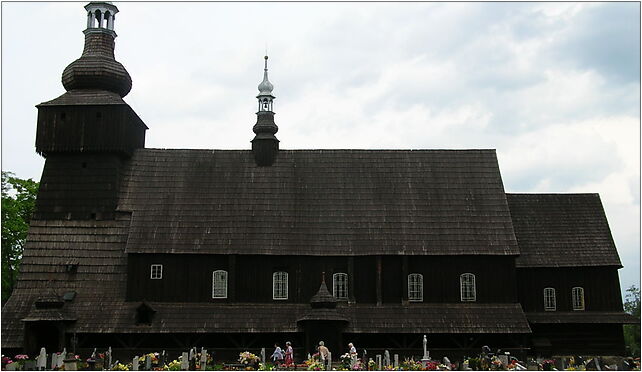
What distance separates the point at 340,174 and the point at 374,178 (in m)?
1.64

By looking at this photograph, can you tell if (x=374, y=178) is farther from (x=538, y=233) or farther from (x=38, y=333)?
(x=38, y=333)

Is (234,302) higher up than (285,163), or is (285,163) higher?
(285,163)

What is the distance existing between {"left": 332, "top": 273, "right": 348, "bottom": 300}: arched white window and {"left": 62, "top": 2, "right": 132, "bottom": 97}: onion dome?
1363 centimetres

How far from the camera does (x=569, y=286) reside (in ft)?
111

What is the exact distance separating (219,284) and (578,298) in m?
16.4

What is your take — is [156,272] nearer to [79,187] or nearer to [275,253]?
[275,253]

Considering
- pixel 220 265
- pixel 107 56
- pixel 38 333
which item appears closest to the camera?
pixel 38 333

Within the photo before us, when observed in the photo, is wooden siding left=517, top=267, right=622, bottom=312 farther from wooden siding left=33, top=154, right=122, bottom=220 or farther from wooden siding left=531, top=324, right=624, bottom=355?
wooden siding left=33, top=154, right=122, bottom=220

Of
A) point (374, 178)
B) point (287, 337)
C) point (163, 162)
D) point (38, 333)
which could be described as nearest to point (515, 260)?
point (374, 178)

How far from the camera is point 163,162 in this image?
1379 inches

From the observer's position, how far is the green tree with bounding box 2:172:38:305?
134 ft

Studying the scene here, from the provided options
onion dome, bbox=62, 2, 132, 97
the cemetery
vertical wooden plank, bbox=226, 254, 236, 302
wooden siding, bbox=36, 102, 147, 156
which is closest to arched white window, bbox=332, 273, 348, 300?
the cemetery

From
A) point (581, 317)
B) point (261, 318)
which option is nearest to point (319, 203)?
point (261, 318)

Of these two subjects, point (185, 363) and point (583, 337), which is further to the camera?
point (583, 337)
